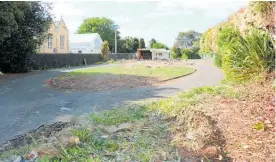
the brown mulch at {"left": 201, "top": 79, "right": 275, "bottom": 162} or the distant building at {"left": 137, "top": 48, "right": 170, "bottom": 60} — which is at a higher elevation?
the distant building at {"left": 137, "top": 48, "right": 170, "bottom": 60}

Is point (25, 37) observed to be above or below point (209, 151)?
above

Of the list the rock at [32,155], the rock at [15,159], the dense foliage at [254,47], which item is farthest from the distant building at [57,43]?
the rock at [32,155]

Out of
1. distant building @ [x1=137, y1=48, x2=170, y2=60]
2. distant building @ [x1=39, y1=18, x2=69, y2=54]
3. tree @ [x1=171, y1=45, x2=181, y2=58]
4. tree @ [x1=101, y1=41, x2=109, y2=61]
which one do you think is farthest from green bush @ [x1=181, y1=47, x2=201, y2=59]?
distant building @ [x1=39, y1=18, x2=69, y2=54]

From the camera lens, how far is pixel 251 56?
696 cm

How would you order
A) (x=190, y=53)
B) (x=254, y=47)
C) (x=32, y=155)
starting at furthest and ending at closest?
(x=190, y=53) < (x=254, y=47) < (x=32, y=155)

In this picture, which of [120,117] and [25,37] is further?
[25,37]

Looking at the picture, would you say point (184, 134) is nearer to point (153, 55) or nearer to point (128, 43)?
point (128, 43)

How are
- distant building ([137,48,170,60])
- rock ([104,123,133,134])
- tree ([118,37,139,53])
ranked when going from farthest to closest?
1. distant building ([137,48,170,60])
2. tree ([118,37,139,53])
3. rock ([104,123,133,134])

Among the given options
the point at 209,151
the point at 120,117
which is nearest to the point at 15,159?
the point at 120,117

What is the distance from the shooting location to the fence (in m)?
24.2

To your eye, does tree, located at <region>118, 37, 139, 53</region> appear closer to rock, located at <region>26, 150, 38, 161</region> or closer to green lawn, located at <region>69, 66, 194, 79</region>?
green lawn, located at <region>69, 66, 194, 79</region>

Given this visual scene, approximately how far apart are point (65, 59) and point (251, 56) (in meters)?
22.7

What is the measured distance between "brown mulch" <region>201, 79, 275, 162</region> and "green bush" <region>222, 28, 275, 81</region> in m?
0.93

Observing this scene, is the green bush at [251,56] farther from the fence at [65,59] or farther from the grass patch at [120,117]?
the fence at [65,59]
